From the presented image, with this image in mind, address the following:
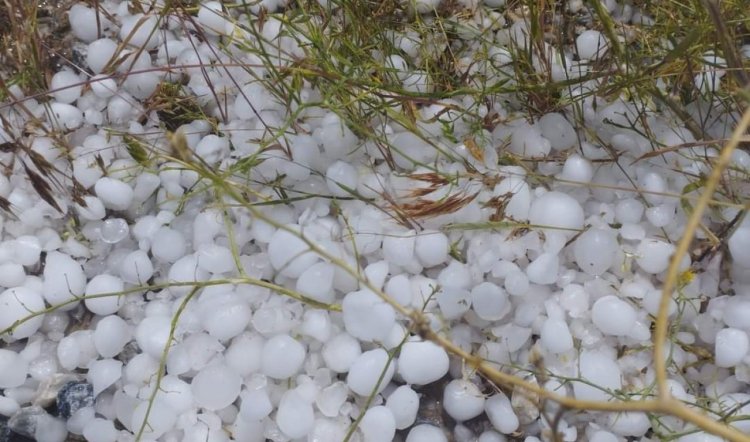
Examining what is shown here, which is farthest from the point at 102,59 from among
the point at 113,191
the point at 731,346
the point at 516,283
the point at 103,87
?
the point at 731,346

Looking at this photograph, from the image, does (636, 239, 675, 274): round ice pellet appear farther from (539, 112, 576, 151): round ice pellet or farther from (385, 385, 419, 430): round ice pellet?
(385, 385, 419, 430): round ice pellet

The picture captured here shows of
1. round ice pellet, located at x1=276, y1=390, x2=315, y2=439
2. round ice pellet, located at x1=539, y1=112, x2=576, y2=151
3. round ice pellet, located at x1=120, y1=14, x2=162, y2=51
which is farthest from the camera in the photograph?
round ice pellet, located at x1=120, y1=14, x2=162, y2=51

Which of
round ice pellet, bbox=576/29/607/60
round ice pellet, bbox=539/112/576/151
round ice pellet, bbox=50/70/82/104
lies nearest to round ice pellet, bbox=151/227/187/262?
round ice pellet, bbox=50/70/82/104

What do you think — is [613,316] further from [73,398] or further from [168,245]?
[73,398]

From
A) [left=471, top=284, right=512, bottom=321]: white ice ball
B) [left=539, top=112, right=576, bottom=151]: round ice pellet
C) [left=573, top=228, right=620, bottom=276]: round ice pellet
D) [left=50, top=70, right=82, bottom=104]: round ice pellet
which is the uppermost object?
[left=539, top=112, right=576, bottom=151]: round ice pellet

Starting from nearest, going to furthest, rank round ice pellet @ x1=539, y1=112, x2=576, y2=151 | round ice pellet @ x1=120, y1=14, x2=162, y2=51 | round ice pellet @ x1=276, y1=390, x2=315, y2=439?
round ice pellet @ x1=276, y1=390, x2=315, y2=439
round ice pellet @ x1=539, y1=112, x2=576, y2=151
round ice pellet @ x1=120, y1=14, x2=162, y2=51

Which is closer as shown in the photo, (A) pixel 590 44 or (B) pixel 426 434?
(B) pixel 426 434
